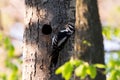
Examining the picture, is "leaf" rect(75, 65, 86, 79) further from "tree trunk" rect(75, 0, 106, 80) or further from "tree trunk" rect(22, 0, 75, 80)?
"tree trunk" rect(75, 0, 106, 80)

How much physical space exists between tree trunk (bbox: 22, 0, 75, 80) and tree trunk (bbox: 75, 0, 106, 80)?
2.46m

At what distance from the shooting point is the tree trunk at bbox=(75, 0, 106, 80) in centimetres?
586

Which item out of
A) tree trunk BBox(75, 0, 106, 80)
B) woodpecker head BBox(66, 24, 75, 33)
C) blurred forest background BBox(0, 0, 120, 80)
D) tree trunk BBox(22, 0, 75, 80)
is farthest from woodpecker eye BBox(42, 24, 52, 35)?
blurred forest background BBox(0, 0, 120, 80)

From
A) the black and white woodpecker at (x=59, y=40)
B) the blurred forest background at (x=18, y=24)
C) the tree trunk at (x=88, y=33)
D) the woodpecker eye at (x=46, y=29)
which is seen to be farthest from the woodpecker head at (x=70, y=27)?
the blurred forest background at (x=18, y=24)

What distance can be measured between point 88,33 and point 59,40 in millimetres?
2659

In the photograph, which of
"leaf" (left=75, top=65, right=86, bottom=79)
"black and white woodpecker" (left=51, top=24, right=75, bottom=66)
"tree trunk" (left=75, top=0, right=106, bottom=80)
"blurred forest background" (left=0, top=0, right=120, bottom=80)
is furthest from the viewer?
"blurred forest background" (left=0, top=0, right=120, bottom=80)

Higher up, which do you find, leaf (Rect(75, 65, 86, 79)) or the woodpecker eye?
the woodpecker eye

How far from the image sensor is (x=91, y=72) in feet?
13.8

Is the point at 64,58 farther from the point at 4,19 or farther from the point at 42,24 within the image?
the point at 4,19

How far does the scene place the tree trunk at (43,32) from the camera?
331cm

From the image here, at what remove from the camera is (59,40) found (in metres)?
3.30

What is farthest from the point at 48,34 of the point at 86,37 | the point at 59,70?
the point at 86,37

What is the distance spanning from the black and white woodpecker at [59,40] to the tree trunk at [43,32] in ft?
0.13

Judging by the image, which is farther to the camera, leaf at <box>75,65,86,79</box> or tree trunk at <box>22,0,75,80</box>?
leaf at <box>75,65,86,79</box>
